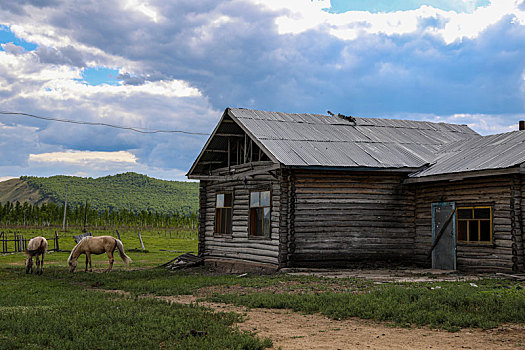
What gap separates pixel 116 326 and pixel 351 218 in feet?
37.6

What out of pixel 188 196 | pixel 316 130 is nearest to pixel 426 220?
pixel 316 130

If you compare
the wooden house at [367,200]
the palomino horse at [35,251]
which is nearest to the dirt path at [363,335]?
the wooden house at [367,200]

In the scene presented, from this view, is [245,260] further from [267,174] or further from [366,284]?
[366,284]

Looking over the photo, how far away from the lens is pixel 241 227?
20.8m

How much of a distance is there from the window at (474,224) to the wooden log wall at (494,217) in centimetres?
21

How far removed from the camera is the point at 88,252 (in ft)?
66.6

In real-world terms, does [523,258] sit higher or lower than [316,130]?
lower

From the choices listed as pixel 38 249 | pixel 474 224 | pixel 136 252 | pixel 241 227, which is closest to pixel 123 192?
pixel 136 252

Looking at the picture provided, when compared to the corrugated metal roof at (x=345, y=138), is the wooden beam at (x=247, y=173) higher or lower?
lower

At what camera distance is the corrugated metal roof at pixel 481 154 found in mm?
16134

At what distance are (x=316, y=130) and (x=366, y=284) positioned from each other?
9.06 m

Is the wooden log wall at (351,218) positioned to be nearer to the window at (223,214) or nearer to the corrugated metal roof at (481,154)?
the corrugated metal roof at (481,154)

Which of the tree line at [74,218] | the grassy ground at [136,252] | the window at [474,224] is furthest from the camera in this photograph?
the tree line at [74,218]

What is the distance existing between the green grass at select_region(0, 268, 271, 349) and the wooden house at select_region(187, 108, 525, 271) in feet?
25.9
